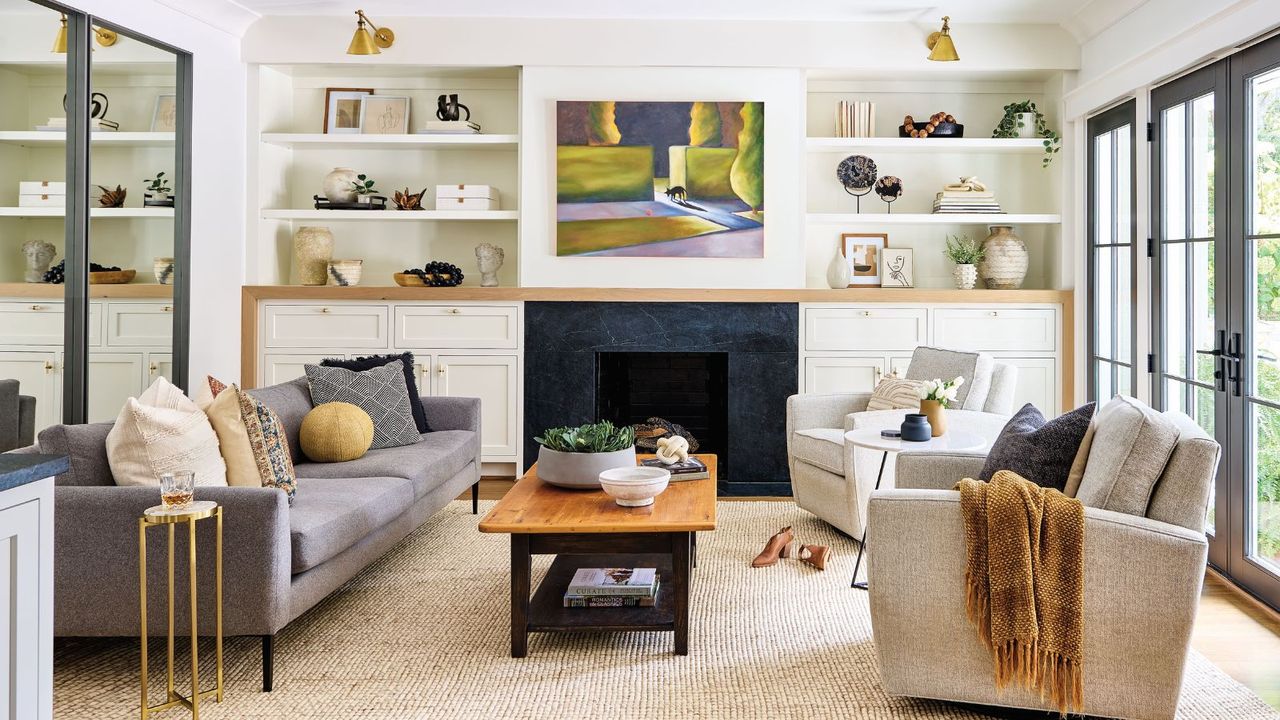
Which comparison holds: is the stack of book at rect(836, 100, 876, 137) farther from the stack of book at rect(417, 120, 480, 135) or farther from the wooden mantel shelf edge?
the stack of book at rect(417, 120, 480, 135)

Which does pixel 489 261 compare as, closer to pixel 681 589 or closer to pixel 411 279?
pixel 411 279

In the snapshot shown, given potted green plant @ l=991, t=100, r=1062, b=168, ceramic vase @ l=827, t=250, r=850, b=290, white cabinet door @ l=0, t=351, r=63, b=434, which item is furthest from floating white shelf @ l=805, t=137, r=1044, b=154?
white cabinet door @ l=0, t=351, r=63, b=434

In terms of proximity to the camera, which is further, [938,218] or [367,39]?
[938,218]

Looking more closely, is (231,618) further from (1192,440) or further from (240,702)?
(1192,440)

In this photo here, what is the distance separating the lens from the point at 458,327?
5.64m

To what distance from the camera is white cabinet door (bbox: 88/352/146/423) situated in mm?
4453

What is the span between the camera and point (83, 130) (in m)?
4.37

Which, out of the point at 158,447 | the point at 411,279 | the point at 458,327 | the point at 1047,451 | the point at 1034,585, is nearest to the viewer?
the point at 1034,585

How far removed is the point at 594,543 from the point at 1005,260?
12.3ft

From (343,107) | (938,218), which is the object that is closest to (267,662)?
(343,107)

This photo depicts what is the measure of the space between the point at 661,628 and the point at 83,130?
3417 millimetres

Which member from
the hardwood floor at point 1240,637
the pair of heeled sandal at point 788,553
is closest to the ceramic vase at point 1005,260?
the hardwood floor at point 1240,637

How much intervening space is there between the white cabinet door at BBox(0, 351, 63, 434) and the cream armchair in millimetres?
3294

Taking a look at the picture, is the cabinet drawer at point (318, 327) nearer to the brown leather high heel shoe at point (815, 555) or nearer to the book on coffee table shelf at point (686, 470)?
the book on coffee table shelf at point (686, 470)
